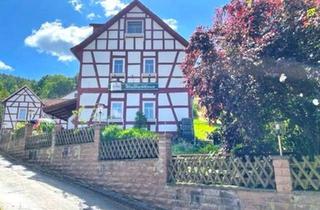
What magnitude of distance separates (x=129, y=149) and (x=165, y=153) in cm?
158

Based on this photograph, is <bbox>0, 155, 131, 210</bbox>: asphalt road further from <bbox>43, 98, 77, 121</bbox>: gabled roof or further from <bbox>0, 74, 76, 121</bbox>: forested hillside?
<bbox>0, 74, 76, 121</bbox>: forested hillside

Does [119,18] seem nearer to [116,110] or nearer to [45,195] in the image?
[116,110]

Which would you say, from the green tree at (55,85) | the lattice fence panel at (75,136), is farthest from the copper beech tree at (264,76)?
the green tree at (55,85)

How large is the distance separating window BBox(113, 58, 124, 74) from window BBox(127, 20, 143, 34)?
7.23 ft

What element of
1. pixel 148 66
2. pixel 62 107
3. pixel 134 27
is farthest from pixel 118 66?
pixel 62 107

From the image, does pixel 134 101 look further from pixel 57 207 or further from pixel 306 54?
pixel 306 54

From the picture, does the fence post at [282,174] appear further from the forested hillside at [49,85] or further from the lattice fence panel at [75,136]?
the forested hillside at [49,85]

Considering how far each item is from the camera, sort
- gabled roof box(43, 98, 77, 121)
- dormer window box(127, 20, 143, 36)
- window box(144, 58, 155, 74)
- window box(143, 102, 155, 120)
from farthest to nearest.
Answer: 1. gabled roof box(43, 98, 77, 121)
2. dormer window box(127, 20, 143, 36)
3. window box(144, 58, 155, 74)
4. window box(143, 102, 155, 120)

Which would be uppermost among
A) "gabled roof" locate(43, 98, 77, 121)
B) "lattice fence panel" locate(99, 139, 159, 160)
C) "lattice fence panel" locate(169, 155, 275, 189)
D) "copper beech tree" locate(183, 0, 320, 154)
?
"gabled roof" locate(43, 98, 77, 121)

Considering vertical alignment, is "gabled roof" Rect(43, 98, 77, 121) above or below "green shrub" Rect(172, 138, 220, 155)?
above

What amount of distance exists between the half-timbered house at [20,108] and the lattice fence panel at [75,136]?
25.0 meters

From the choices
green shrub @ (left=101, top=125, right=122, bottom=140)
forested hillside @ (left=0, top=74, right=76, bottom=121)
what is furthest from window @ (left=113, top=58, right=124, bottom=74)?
forested hillside @ (left=0, top=74, right=76, bottom=121)

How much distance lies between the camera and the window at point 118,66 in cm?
2127

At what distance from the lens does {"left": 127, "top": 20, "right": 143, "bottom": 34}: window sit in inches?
857
